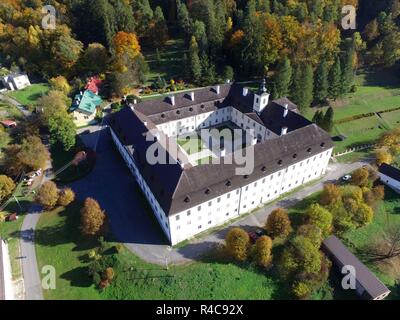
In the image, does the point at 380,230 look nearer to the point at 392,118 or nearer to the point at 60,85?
the point at 392,118

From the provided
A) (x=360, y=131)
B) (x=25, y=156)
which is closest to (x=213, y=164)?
(x=25, y=156)

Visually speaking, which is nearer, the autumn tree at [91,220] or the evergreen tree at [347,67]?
the autumn tree at [91,220]

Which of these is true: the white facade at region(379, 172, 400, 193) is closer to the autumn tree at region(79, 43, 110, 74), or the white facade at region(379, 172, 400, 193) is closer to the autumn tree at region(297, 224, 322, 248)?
the autumn tree at region(297, 224, 322, 248)

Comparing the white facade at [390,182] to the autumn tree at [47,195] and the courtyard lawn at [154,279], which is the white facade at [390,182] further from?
the autumn tree at [47,195]

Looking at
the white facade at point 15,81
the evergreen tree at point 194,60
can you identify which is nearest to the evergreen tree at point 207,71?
the evergreen tree at point 194,60

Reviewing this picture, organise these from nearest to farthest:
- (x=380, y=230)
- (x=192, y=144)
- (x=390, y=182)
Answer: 1. (x=380, y=230)
2. (x=390, y=182)
3. (x=192, y=144)
